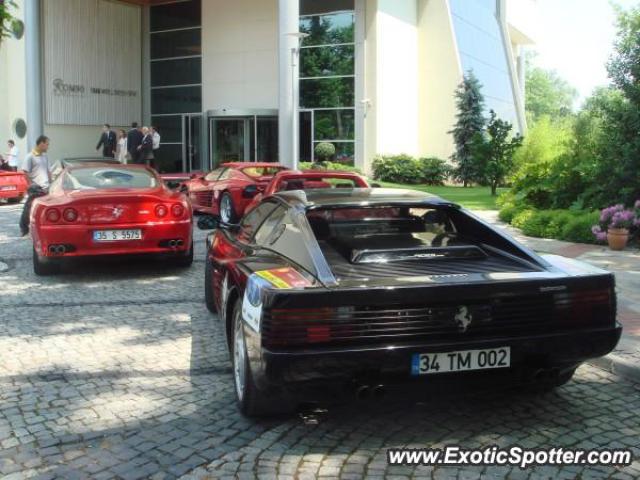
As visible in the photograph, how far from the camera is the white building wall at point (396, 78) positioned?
2753 centimetres

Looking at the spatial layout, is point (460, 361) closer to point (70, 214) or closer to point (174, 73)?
point (70, 214)

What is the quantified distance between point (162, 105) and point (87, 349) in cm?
2999

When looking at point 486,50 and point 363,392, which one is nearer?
point 363,392

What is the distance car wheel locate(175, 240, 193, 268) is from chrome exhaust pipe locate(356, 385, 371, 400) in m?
5.64

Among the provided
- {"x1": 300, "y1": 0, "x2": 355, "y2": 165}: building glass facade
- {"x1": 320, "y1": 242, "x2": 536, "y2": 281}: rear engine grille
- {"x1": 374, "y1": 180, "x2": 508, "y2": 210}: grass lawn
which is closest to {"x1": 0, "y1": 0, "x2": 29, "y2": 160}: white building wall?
{"x1": 300, "y1": 0, "x2": 355, "y2": 165}: building glass facade

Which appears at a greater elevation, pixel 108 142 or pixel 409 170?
pixel 108 142

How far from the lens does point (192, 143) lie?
3184cm

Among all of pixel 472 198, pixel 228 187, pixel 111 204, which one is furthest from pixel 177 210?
pixel 472 198

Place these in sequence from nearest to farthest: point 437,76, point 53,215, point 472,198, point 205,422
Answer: point 205,422, point 53,215, point 472,198, point 437,76

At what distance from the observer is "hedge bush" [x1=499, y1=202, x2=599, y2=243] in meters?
11.2

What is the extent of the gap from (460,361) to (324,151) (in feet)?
79.4

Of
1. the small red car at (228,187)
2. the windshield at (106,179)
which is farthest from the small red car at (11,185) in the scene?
the windshield at (106,179)

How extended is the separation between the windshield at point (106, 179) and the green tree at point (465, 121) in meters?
19.5

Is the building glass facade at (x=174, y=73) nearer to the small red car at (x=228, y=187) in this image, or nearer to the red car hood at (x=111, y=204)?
the small red car at (x=228, y=187)
